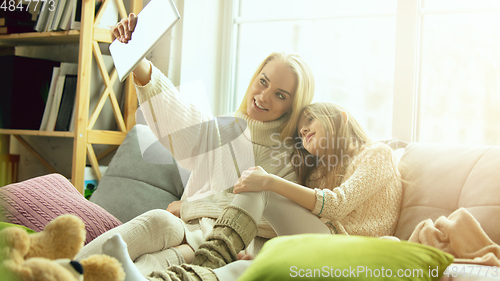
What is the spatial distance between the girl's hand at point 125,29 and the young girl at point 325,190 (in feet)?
1.72

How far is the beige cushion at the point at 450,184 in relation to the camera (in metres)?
1.05

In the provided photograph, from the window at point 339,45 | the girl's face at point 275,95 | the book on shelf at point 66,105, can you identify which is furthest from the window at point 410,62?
the book on shelf at point 66,105

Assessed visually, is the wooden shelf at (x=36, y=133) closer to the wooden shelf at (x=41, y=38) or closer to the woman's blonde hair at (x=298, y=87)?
the wooden shelf at (x=41, y=38)

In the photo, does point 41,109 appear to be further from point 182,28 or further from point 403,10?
point 403,10

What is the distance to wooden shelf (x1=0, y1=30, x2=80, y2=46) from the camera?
1.83m

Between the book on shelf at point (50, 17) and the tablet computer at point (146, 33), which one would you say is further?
the book on shelf at point (50, 17)

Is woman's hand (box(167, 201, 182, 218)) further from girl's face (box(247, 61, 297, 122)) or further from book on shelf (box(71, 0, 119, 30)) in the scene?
book on shelf (box(71, 0, 119, 30))

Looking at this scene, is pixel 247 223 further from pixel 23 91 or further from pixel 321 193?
pixel 23 91

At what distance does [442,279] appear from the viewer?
0.69 meters

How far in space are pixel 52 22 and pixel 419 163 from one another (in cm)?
168

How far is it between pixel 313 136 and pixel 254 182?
331mm

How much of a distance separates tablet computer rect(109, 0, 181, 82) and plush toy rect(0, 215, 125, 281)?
0.66m

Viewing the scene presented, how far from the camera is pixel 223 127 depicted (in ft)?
4.83

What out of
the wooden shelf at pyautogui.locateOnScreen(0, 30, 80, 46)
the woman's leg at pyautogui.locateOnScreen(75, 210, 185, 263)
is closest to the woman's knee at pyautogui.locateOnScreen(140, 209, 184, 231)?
the woman's leg at pyautogui.locateOnScreen(75, 210, 185, 263)
